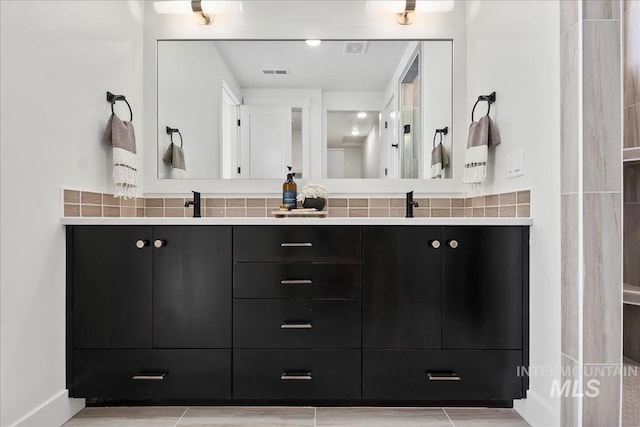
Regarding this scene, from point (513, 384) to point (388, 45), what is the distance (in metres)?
1.83

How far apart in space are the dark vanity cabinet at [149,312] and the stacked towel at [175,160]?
27.1 inches

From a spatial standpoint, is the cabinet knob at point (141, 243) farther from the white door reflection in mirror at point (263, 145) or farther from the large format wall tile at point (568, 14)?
the large format wall tile at point (568, 14)

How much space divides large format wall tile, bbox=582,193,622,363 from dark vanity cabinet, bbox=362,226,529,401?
0.95ft

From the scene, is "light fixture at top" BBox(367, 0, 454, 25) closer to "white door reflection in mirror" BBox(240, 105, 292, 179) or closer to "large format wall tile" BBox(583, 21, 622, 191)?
"white door reflection in mirror" BBox(240, 105, 292, 179)

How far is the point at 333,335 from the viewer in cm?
165

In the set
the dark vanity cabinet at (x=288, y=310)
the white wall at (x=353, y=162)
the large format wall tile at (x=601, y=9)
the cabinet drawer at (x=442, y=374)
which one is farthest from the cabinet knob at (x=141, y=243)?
the large format wall tile at (x=601, y=9)

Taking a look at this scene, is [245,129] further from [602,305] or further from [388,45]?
[602,305]

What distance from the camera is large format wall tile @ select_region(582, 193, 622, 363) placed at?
1.35 metres

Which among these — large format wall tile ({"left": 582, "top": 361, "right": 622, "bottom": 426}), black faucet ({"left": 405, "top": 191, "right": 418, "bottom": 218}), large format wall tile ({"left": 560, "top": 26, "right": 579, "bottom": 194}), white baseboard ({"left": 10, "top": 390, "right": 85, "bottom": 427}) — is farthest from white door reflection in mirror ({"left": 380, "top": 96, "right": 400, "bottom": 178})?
white baseboard ({"left": 10, "top": 390, "right": 85, "bottom": 427})

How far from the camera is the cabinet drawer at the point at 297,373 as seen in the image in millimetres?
1652

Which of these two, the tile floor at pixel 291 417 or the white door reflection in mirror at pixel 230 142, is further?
the white door reflection in mirror at pixel 230 142

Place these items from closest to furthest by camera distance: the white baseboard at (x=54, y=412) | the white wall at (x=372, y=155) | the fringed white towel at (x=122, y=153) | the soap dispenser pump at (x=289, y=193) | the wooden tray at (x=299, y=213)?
the white baseboard at (x=54, y=412)
the fringed white towel at (x=122, y=153)
the wooden tray at (x=299, y=213)
the soap dispenser pump at (x=289, y=193)
the white wall at (x=372, y=155)

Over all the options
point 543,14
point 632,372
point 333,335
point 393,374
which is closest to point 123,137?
point 333,335

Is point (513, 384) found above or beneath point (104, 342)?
beneath
